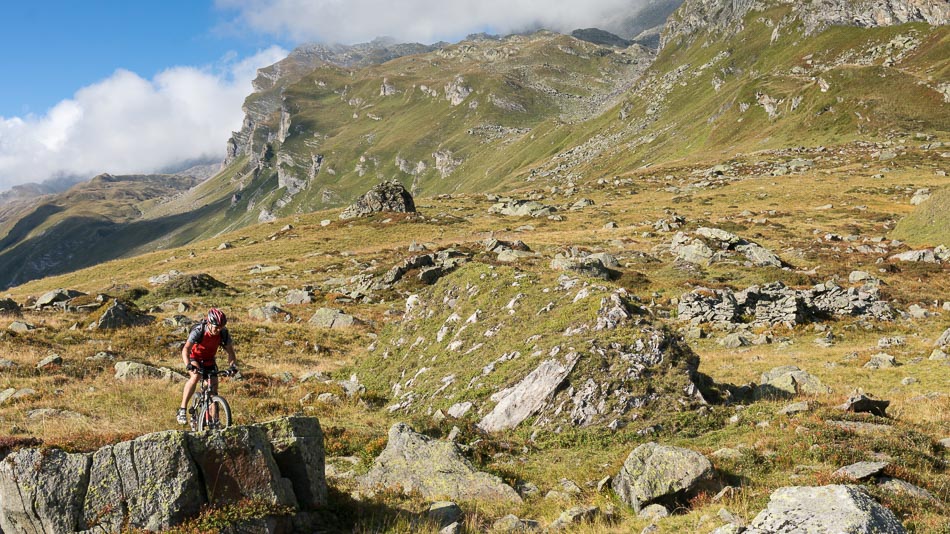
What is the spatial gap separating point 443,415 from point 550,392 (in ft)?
12.7

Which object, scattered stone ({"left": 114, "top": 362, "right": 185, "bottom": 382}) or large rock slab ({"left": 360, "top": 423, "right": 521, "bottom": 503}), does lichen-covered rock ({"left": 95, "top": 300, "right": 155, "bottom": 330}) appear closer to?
scattered stone ({"left": 114, "top": 362, "right": 185, "bottom": 382})

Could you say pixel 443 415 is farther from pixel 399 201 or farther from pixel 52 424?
pixel 399 201

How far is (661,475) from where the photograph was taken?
9781mm

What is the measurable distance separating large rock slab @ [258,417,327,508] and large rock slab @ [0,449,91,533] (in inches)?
116

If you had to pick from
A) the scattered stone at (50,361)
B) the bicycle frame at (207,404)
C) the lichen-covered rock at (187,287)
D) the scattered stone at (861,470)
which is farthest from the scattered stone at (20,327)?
the scattered stone at (861,470)

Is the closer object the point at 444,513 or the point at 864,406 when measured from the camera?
the point at 444,513

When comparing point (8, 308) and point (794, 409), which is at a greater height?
point (8, 308)

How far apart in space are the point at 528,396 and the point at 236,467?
29.7ft

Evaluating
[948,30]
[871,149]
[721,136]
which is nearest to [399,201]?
[871,149]

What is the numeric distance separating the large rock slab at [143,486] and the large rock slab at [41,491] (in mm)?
197

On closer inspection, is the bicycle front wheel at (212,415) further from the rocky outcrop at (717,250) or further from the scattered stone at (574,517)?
the rocky outcrop at (717,250)

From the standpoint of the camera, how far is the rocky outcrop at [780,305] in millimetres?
28484

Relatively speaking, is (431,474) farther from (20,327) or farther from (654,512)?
(20,327)

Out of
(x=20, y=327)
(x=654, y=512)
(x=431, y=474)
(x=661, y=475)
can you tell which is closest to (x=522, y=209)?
(x=20, y=327)
